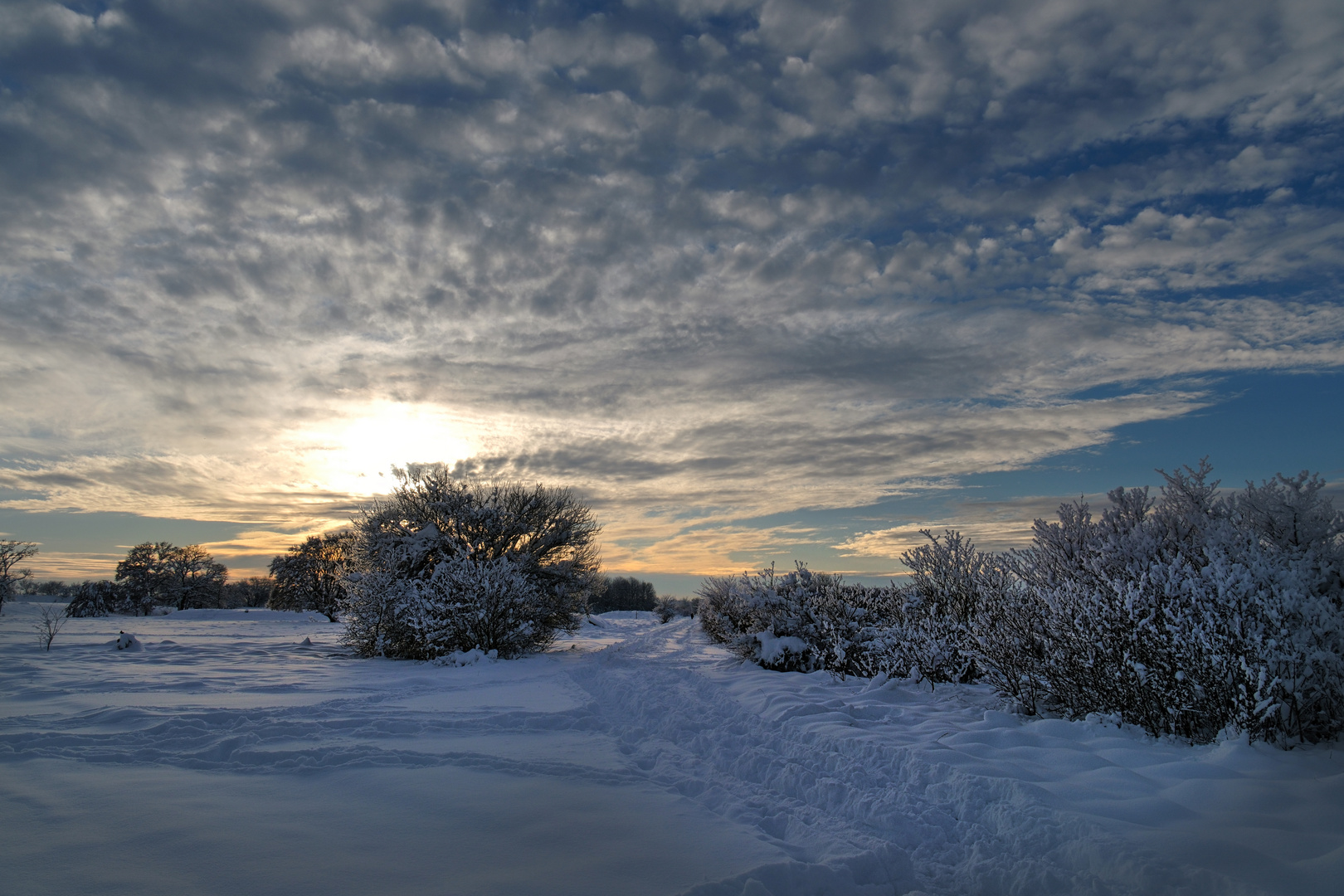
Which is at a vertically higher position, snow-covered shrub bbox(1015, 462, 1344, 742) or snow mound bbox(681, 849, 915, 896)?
snow-covered shrub bbox(1015, 462, 1344, 742)

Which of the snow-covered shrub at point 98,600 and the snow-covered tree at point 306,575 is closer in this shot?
the snow-covered shrub at point 98,600

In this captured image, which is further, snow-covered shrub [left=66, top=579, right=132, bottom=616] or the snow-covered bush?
snow-covered shrub [left=66, top=579, right=132, bottom=616]

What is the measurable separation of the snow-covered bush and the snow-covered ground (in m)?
6.93

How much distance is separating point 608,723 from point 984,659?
14.8ft

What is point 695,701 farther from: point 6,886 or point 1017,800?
point 6,886

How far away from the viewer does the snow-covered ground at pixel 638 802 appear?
3.05 metres

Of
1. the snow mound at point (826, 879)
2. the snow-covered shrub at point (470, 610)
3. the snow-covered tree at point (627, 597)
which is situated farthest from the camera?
the snow-covered tree at point (627, 597)

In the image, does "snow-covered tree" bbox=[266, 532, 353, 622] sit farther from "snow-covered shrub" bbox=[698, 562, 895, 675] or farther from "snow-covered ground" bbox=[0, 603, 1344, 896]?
"snow-covered ground" bbox=[0, 603, 1344, 896]

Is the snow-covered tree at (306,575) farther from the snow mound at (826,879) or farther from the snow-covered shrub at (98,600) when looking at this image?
the snow mound at (826,879)

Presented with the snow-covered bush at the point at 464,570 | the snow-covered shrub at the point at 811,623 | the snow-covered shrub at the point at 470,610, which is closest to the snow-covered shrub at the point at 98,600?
the snow-covered bush at the point at 464,570

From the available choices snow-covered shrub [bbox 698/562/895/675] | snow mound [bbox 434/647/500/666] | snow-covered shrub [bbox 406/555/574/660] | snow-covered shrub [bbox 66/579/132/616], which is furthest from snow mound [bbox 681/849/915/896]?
snow-covered shrub [bbox 66/579/132/616]

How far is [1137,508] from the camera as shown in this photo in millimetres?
6910

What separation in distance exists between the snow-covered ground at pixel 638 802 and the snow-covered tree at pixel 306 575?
36.7 m

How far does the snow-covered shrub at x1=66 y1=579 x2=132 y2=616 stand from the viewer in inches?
1510
